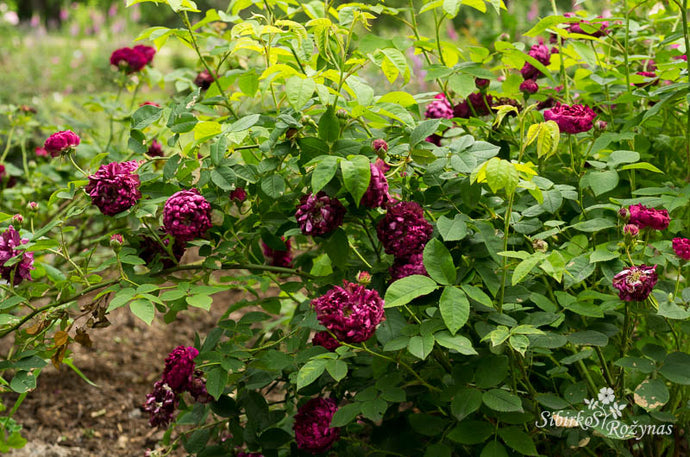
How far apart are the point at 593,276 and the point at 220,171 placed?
0.91 m

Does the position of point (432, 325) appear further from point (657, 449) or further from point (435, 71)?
point (657, 449)

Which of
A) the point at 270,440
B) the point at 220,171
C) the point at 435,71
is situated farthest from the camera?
the point at 270,440

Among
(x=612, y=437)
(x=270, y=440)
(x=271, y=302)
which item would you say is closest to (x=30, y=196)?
(x=271, y=302)

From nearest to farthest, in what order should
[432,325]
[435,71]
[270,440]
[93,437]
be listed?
1. [432,325]
2. [435,71]
3. [270,440]
4. [93,437]

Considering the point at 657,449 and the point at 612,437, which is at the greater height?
the point at 612,437

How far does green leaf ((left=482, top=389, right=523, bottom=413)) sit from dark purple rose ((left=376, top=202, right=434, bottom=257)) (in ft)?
1.05

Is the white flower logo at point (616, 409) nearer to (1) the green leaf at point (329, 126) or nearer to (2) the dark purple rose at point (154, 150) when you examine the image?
(1) the green leaf at point (329, 126)

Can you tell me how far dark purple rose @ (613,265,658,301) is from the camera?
3.74 feet

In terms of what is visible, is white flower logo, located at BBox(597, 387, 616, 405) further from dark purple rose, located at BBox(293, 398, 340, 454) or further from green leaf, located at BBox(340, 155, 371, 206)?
green leaf, located at BBox(340, 155, 371, 206)

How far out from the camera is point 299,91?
3.77 feet

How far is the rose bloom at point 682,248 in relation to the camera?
46.9 inches

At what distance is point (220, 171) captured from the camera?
1298mm

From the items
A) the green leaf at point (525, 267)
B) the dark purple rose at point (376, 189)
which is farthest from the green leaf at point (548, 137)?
the dark purple rose at point (376, 189)

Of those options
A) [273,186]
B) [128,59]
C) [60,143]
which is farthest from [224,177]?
[128,59]
